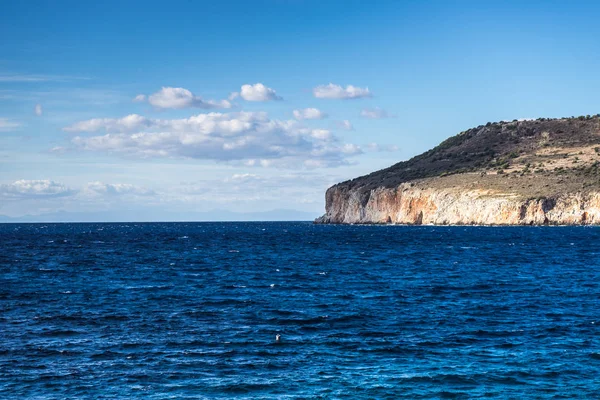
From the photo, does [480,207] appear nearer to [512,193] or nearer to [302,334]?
[512,193]

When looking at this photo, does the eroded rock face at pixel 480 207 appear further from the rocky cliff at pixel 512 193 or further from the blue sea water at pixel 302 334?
the blue sea water at pixel 302 334

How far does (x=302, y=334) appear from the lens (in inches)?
1198

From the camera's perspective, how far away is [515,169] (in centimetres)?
18862

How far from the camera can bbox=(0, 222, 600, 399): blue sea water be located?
22.5 metres

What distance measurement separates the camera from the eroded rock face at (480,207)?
488ft

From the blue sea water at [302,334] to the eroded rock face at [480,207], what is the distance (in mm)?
96372

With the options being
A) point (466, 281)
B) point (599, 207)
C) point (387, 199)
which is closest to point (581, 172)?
point (599, 207)

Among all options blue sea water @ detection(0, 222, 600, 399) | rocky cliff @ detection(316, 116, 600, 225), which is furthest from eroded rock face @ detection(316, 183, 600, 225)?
blue sea water @ detection(0, 222, 600, 399)

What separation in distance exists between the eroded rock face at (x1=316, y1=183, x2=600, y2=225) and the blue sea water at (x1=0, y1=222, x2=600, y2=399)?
96.4 m

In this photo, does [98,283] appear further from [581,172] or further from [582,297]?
[581,172]

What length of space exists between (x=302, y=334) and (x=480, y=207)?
5549 inches

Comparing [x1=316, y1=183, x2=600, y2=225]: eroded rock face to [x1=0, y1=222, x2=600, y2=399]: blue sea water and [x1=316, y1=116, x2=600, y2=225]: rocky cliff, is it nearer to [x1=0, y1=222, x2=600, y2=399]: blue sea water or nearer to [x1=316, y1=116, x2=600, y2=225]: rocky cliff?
[x1=316, y1=116, x2=600, y2=225]: rocky cliff

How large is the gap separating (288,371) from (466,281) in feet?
97.6

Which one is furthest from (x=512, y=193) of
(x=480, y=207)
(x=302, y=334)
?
(x=302, y=334)
